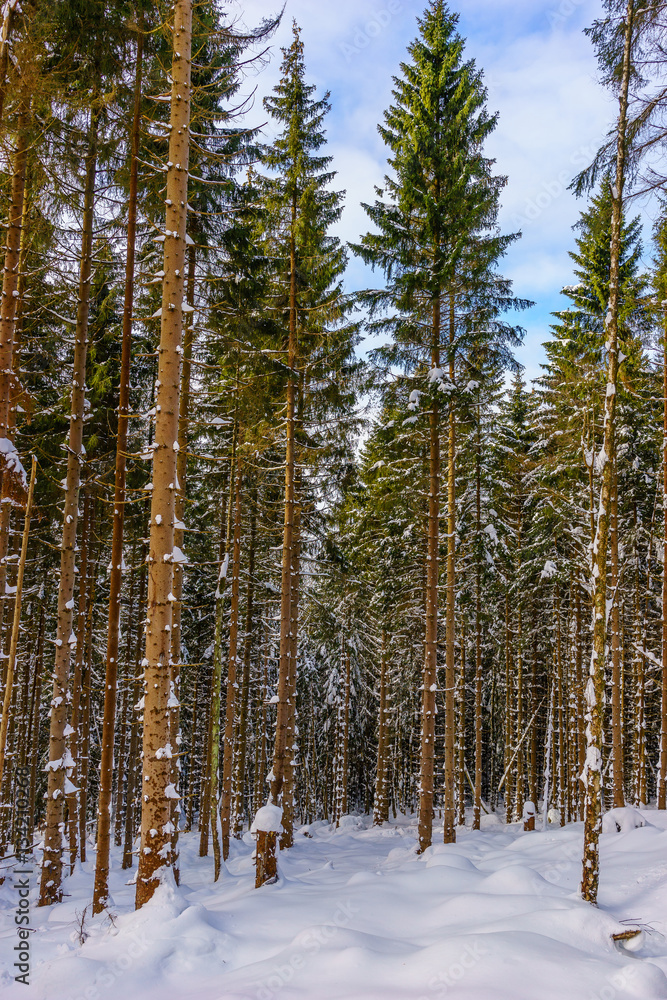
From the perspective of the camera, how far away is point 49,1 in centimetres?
838

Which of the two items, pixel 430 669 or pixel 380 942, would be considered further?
pixel 430 669

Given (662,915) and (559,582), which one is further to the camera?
(559,582)

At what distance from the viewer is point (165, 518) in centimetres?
727

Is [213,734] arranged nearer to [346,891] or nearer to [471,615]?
[346,891]

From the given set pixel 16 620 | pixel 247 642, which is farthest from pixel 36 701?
pixel 16 620

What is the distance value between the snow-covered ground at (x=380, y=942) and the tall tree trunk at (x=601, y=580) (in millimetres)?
593

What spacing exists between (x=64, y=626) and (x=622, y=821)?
11.1m

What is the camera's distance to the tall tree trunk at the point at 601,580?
24.1 feet

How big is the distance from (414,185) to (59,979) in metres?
14.4

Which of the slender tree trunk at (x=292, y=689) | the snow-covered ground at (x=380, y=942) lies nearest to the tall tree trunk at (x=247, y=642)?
the slender tree trunk at (x=292, y=689)

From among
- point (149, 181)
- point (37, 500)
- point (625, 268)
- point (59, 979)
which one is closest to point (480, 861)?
point (59, 979)

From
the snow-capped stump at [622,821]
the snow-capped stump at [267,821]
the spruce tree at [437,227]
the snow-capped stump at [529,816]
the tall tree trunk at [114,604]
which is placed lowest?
the snow-capped stump at [529,816]

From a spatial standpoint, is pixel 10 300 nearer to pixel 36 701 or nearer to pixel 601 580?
A: pixel 601 580

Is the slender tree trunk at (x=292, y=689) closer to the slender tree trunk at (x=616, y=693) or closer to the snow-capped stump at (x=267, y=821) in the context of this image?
the snow-capped stump at (x=267, y=821)
